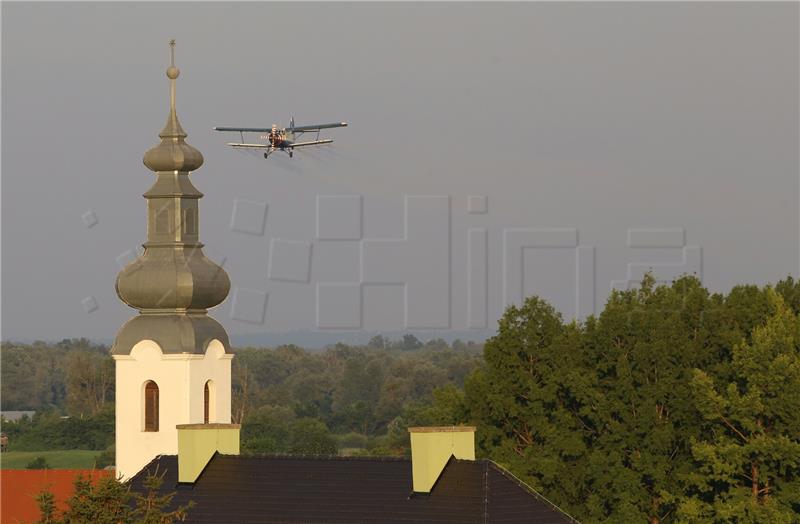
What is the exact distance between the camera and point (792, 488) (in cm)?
5509

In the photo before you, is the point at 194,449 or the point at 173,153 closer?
the point at 194,449

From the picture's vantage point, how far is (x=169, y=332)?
55062 millimetres

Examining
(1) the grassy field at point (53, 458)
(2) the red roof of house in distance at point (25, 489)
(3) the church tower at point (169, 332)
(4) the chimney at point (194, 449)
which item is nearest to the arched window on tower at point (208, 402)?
(3) the church tower at point (169, 332)

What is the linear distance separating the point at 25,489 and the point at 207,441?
14.3 meters

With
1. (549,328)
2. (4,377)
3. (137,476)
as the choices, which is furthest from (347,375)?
(137,476)

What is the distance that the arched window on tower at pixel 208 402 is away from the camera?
182ft

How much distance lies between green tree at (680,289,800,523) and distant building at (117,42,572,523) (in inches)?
482

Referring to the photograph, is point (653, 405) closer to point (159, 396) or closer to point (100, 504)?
point (159, 396)

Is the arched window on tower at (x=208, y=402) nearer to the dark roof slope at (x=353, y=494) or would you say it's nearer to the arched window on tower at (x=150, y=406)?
the arched window on tower at (x=150, y=406)

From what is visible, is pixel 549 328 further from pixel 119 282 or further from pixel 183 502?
pixel 183 502

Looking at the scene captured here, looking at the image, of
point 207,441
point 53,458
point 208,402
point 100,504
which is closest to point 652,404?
point 208,402

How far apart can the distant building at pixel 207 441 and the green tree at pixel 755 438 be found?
12.2 metres

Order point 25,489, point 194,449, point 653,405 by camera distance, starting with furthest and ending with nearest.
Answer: point 653,405
point 25,489
point 194,449

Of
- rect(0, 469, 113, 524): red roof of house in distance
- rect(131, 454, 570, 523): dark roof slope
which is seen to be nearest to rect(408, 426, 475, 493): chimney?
rect(131, 454, 570, 523): dark roof slope
